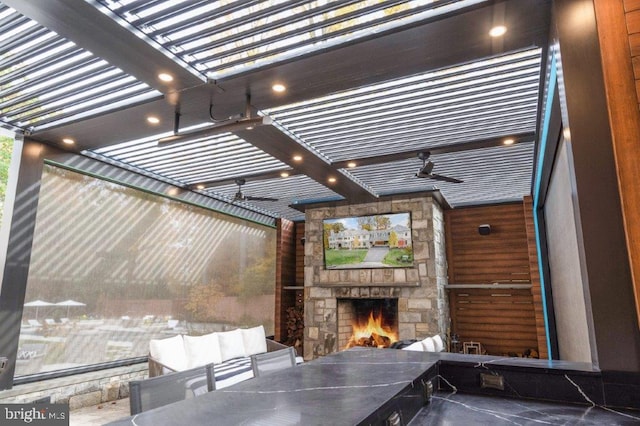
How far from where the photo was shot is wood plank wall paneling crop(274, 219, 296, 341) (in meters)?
7.86

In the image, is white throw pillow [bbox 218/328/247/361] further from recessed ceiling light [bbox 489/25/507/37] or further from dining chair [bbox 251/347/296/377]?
recessed ceiling light [bbox 489/25/507/37]

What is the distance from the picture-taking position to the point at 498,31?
2.31m

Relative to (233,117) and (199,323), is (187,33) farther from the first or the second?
(199,323)

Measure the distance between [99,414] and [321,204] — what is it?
4411 mm

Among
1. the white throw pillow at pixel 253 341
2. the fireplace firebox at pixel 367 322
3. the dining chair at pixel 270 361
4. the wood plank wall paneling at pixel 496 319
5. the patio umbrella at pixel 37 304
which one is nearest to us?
the dining chair at pixel 270 361

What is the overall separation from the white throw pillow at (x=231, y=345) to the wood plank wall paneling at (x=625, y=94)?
185 inches

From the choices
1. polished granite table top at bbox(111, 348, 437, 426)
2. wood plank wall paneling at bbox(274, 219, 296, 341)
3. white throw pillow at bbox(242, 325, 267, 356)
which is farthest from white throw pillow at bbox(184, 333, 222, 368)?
polished granite table top at bbox(111, 348, 437, 426)

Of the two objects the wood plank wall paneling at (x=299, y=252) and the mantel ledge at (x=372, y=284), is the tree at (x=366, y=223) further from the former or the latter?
the wood plank wall paneling at (x=299, y=252)

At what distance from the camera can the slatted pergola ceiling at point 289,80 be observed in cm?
228

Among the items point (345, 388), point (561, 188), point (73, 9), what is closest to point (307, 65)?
point (73, 9)

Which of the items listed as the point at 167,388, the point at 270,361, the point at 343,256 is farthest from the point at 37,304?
the point at 343,256

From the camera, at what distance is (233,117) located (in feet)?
11.3

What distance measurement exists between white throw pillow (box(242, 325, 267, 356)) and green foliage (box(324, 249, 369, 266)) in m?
1.69

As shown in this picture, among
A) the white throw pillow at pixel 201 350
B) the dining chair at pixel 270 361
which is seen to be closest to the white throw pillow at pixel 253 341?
the white throw pillow at pixel 201 350
